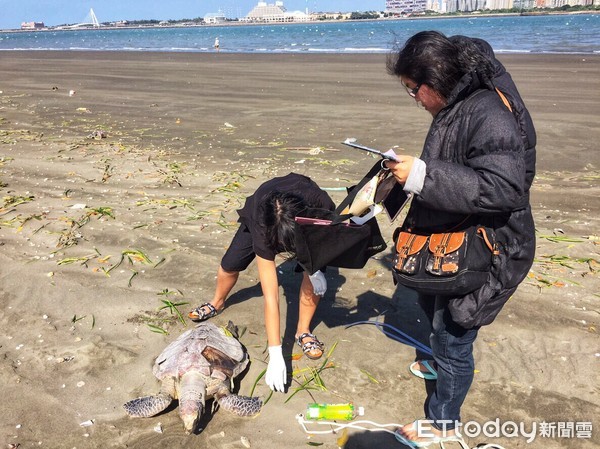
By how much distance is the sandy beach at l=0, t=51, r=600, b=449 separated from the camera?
130 inches

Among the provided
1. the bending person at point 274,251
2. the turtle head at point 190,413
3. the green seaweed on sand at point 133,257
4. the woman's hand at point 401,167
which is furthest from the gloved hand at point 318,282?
the green seaweed on sand at point 133,257

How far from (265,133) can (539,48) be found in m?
22.9

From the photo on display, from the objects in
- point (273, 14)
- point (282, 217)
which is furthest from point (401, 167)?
point (273, 14)

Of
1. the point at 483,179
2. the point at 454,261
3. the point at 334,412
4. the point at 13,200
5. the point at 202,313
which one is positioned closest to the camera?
the point at 483,179

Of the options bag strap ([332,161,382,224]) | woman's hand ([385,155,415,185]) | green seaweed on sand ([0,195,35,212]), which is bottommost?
green seaweed on sand ([0,195,35,212])

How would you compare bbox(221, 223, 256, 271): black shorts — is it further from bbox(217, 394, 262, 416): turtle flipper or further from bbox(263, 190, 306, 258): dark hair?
bbox(217, 394, 262, 416): turtle flipper

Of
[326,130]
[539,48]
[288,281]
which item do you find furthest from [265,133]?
[539,48]

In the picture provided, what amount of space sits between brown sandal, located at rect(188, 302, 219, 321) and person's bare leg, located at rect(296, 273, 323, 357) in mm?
817

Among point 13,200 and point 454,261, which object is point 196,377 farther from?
point 13,200

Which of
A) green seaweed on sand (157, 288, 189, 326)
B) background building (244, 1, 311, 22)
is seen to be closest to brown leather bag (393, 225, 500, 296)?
green seaweed on sand (157, 288, 189, 326)

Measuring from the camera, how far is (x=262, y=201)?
324cm

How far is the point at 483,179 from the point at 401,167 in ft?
1.17

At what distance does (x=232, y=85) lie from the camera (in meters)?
17.2

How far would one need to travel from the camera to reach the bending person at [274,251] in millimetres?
3045
